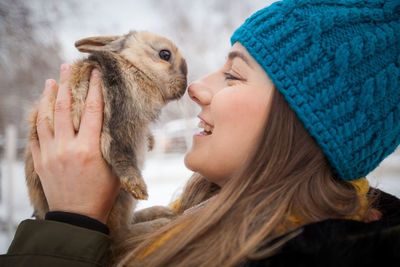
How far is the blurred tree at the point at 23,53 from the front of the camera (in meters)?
2.88

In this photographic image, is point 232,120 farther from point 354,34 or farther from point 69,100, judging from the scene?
point 69,100

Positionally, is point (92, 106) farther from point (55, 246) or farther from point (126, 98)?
point (55, 246)

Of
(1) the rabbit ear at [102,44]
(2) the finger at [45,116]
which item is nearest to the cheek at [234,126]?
(2) the finger at [45,116]

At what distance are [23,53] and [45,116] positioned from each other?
2787mm

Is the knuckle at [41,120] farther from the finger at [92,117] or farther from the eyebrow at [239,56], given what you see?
the eyebrow at [239,56]

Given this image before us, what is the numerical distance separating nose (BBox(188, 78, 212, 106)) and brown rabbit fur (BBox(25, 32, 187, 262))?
10.9 inches

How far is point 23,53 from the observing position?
319cm

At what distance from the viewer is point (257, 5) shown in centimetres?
315

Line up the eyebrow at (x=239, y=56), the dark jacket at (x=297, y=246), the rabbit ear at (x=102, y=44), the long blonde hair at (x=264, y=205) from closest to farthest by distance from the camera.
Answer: the dark jacket at (x=297, y=246), the long blonde hair at (x=264, y=205), the eyebrow at (x=239, y=56), the rabbit ear at (x=102, y=44)

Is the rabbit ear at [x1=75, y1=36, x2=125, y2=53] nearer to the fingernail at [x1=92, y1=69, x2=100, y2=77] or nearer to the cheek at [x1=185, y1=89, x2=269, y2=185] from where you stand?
the fingernail at [x1=92, y1=69, x2=100, y2=77]

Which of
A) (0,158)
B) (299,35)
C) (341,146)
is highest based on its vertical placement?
(299,35)

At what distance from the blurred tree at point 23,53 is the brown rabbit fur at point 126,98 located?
2.01 m

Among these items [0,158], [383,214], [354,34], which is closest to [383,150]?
[383,214]

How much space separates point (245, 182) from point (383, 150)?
1.81ft
